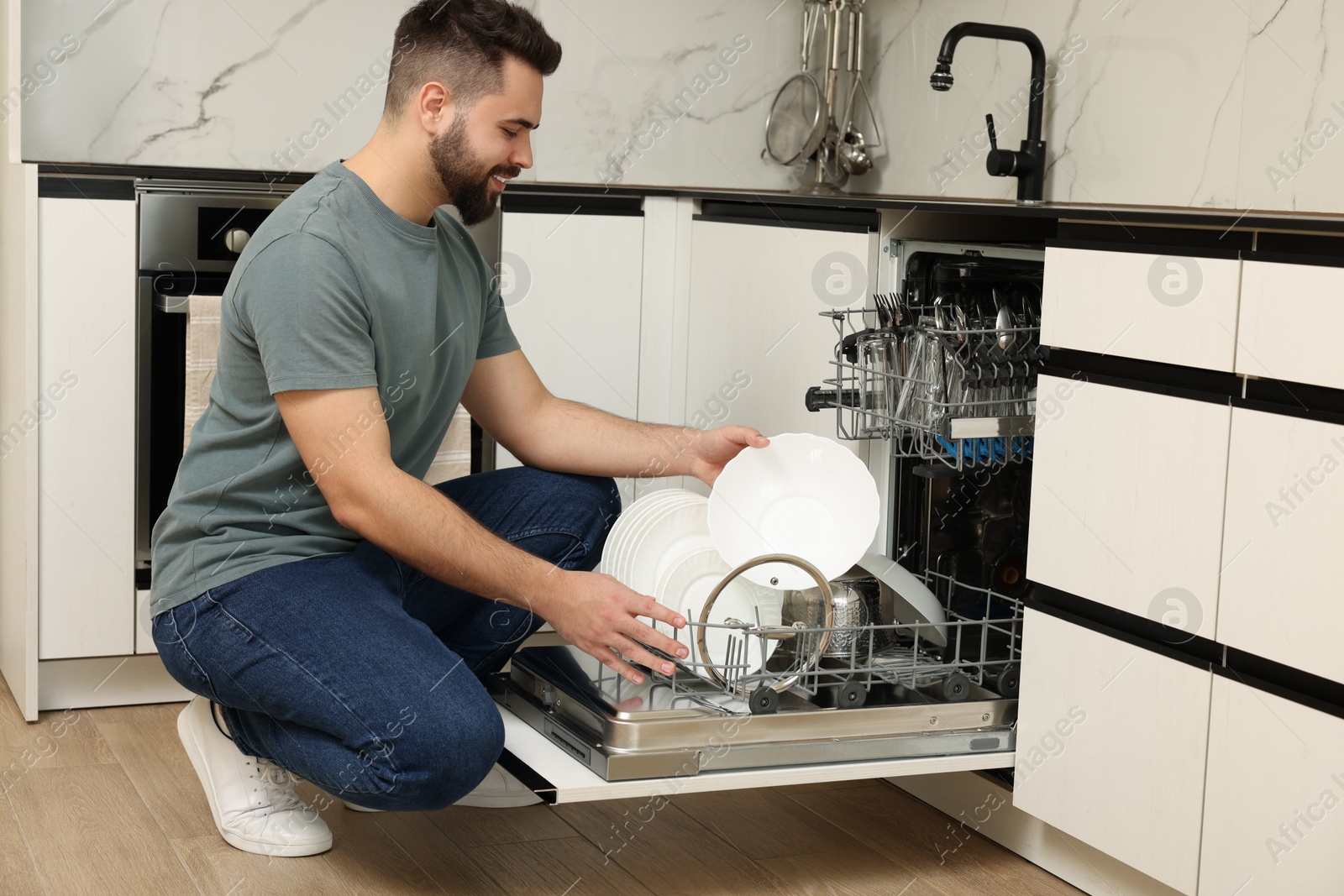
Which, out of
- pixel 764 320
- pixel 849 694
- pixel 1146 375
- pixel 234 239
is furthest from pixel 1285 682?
pixel 234 239

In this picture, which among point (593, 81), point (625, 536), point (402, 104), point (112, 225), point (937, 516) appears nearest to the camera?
point (402, 104)

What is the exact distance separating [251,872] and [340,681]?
1.23ft

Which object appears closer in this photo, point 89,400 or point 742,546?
point 742,546

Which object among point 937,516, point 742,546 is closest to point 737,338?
point 937,516

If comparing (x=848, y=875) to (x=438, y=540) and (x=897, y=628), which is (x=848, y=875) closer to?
(x=897, y=628)

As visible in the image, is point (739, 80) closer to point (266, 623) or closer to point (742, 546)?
point (742, 546)

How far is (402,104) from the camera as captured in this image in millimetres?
1927

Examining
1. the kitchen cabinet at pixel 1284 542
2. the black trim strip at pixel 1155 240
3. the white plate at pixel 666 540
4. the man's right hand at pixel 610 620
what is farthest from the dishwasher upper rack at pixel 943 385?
the man's right hand at pixel 610 620

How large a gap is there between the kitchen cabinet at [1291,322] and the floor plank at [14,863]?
161 centimetres

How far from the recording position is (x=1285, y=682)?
1.60 metres

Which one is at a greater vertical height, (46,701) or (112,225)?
(112,225)

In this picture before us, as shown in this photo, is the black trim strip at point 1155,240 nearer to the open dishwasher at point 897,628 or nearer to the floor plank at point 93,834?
the open dishwasher at point 897,628

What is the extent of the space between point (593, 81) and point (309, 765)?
1752 mm

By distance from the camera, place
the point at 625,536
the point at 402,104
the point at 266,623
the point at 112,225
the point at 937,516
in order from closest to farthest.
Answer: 1. the point at 266,623
2. the point at 402,104
3. the point at 625,536
4. the point at 937,516
5. the point at 112,225
